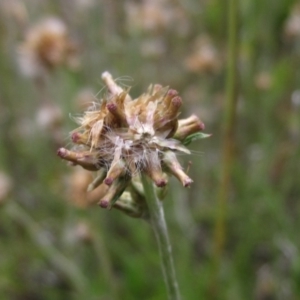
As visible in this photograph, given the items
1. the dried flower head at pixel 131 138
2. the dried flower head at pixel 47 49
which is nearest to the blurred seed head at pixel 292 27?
the dried flower head at pixel 47 49

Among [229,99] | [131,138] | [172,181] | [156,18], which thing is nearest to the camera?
[131,138]

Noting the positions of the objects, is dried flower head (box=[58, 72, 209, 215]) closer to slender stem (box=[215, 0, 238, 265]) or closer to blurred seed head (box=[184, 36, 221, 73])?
slender stem (box=[215, 0, 238, 265])

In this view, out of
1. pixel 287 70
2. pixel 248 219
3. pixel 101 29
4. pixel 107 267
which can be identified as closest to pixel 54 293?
pixel 107 267

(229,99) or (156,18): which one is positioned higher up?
(156,18)

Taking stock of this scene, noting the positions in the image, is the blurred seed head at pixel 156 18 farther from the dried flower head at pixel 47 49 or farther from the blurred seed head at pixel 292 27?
the blurred seed head at pixel 292 27

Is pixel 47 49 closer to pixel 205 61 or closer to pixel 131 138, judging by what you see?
pixel 205 61

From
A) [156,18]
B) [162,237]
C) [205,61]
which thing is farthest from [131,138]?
[156,18]
